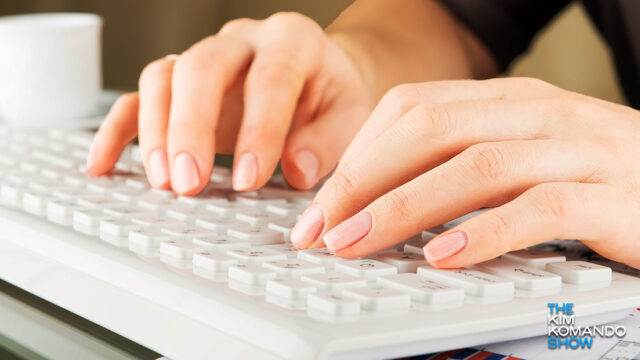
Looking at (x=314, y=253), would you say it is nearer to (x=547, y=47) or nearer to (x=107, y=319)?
(x=107, y=319)

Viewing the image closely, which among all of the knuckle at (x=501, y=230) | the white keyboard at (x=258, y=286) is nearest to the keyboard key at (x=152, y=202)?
the white keyboard at (x=258, y=286)

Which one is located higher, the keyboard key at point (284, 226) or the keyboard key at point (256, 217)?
the keyboard key at point (284, 226)

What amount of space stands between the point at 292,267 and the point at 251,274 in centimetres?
2

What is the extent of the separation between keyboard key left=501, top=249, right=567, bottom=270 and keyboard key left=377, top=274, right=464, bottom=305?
7 centimetres

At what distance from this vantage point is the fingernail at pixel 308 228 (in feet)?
1.20

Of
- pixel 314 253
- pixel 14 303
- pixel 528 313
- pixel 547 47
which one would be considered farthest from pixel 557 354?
pixel 547 47

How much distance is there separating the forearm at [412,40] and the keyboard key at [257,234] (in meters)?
0.48

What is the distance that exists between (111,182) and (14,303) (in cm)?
21

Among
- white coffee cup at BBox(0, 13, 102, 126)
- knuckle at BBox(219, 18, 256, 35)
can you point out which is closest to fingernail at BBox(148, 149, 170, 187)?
knuckle at BBox(219, 18, 256, 35)

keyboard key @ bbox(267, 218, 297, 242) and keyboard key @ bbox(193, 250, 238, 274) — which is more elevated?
keyboard key @ bbox(193, 250, 238, 274)

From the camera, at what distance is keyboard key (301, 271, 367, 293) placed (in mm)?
279

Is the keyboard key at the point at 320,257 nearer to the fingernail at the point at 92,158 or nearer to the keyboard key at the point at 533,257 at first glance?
the keyboard key at the point at 533,257

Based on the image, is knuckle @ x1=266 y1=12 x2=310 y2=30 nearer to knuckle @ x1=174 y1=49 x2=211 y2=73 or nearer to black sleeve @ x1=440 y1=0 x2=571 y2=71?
knuckle @ x1=174 y1=49 x2=211 y2=73

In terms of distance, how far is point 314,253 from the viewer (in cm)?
35
